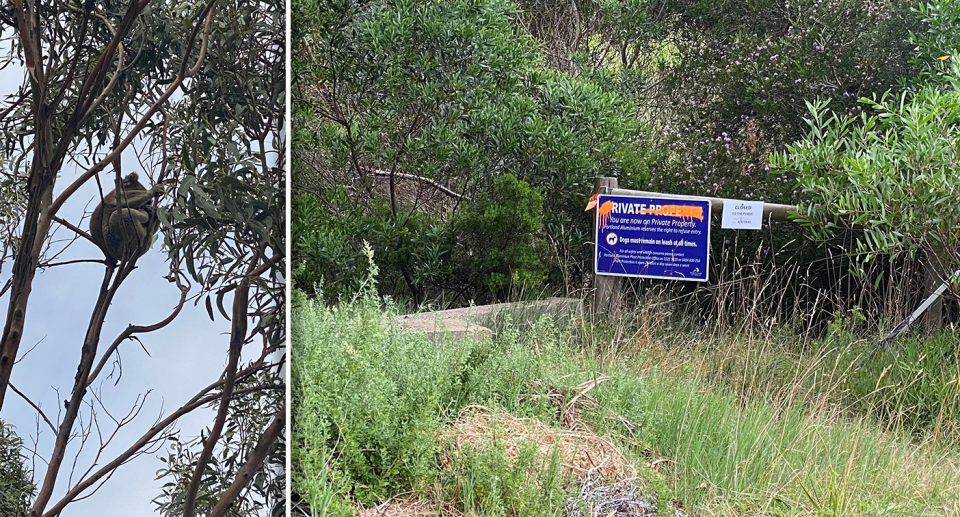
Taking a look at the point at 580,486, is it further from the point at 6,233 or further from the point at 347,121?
the point at 347,121

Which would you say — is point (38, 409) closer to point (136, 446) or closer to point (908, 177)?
point (136, 446)

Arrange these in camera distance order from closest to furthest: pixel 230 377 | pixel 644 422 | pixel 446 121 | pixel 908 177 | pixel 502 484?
1. pixel 230 377
2. pixel 502 484
3. pixel 644 422
4. pixel 908 177
5. pixel 446 121

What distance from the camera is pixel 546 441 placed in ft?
6.49

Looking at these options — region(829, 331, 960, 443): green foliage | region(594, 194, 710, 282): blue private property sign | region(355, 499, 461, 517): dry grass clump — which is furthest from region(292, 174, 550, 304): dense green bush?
region(355, 499, 461, 517): dry grass clump

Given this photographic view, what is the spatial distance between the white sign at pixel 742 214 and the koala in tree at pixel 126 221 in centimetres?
311

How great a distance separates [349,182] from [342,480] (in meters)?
3.17

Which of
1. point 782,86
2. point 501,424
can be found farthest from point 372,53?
point 501,424

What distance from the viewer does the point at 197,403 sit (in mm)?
1094

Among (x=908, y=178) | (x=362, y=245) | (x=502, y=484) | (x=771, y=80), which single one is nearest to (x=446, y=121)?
(x=362, y=245)

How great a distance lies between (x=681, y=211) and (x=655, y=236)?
16 cm

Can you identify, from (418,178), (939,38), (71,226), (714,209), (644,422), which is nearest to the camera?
Result: (71,226)

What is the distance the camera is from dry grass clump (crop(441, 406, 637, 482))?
1.87 metres

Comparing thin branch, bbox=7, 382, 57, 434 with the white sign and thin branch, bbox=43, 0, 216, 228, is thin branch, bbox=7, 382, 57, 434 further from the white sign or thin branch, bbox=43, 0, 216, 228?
the white sign

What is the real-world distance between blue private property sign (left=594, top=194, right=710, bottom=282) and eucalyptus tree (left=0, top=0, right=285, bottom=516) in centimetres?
257
